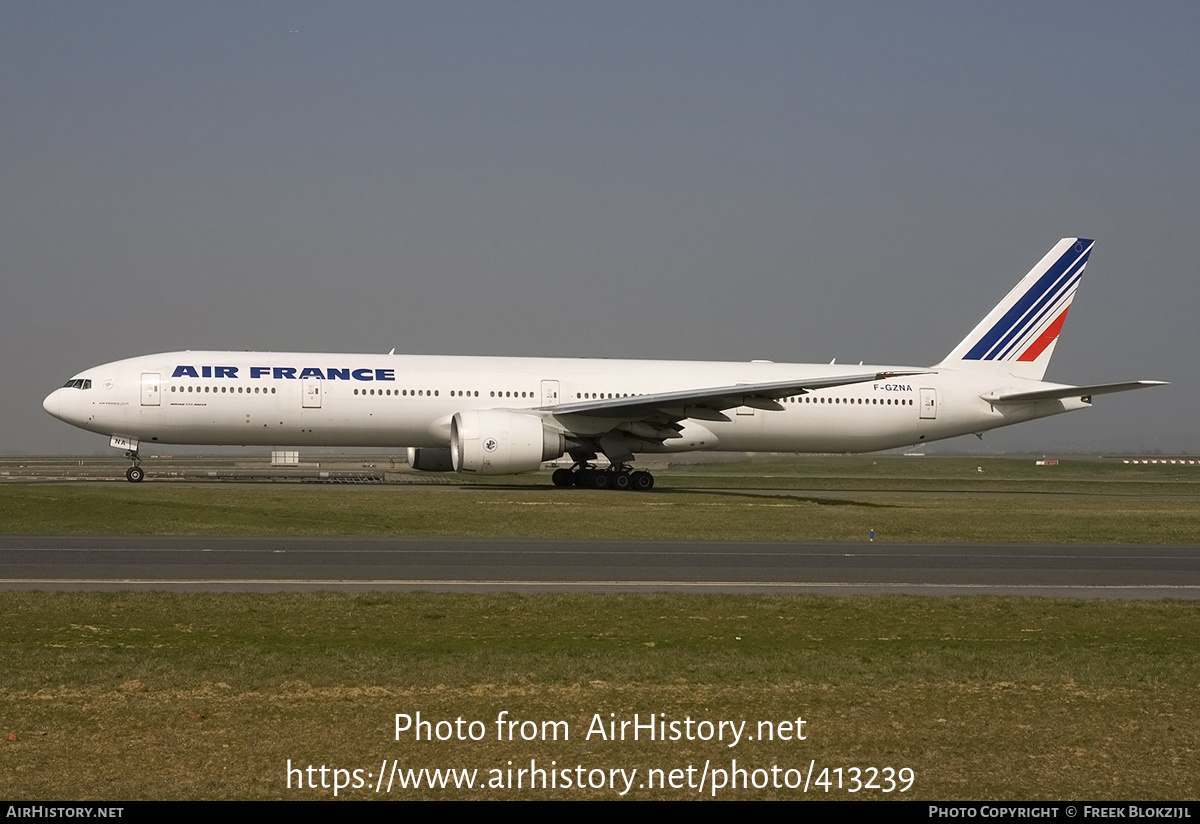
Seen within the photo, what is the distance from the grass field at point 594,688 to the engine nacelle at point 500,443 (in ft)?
63.6

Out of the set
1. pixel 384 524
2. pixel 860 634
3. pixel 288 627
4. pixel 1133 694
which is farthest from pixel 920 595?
pixel 384 524

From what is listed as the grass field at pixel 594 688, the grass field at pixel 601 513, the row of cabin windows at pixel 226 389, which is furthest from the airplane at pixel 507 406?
the grass field at pixel 594 688

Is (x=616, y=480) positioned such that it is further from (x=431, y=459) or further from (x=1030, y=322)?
(x=1030, y=322)

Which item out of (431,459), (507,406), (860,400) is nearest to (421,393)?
(507,406)

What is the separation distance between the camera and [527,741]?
809 centimetres

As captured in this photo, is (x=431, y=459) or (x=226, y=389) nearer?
(x=226, y=389)

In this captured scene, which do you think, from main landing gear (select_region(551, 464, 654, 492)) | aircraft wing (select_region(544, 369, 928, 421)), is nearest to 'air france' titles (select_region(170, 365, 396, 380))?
aircraft wing (select_region(544, 369, 928, 421))

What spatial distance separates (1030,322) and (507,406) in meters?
19.8

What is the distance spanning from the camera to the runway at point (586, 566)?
15.7 meters

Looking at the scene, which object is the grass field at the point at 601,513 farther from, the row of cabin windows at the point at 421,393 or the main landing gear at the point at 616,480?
the row of cabin windows at the point at 421,393

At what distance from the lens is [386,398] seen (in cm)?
3606

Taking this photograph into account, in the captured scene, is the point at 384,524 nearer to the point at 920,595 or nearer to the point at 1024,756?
the point at 920,595

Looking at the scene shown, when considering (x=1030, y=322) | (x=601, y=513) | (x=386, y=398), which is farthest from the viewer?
(x=1030, y=322)
